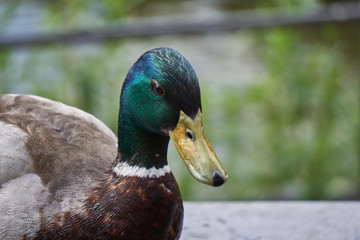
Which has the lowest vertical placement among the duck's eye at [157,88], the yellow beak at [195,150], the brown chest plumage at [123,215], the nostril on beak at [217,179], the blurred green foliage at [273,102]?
the blurred green foliage at [273,102]

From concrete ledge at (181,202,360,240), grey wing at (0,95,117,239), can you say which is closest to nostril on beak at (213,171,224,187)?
grey wing at (0,95,117,239)

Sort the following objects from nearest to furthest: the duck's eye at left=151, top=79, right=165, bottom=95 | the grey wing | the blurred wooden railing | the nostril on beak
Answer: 1. the nostril on beak
2. the duck's eye at left=151, top=79, right=165, bottom=95
3. the grey wing
4. the blurred wooden railing

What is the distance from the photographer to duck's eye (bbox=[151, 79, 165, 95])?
1.82 meters

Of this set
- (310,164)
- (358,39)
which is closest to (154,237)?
(310,164)

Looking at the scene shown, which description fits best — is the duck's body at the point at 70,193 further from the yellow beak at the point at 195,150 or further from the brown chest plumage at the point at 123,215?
the yellow beak at the point at 195,150

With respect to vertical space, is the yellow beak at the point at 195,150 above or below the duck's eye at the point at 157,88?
below

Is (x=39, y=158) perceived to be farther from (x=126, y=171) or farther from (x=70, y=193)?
(x=126, y=171)

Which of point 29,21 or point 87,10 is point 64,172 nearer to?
point 87,10

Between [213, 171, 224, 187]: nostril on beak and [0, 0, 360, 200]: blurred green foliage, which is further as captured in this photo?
[0, 0, 360, 200]: blurred green foliage

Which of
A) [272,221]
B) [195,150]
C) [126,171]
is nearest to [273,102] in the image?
[272,221]

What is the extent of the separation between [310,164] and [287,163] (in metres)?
0.14

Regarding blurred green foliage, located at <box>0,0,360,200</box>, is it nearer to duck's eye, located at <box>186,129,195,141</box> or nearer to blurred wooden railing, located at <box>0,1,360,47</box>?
blurred wooden railing, located at <box>0,1,360,47</box>

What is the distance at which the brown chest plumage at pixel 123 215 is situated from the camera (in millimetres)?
1888

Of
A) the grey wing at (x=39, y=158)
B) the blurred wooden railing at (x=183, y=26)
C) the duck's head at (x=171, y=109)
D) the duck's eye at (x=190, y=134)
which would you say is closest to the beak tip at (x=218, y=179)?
the duck's head at (x=171, y=109)
